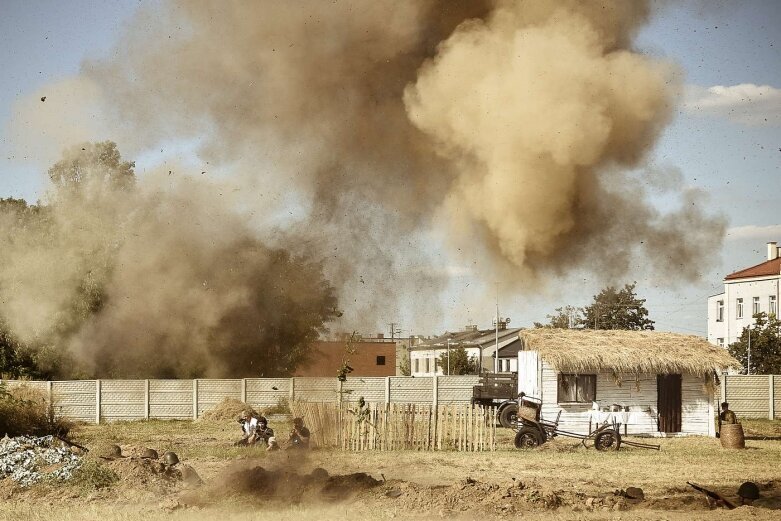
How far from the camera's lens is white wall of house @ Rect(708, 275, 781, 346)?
71562 millimetres

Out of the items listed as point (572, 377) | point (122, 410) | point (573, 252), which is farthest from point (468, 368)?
point (573, 252)

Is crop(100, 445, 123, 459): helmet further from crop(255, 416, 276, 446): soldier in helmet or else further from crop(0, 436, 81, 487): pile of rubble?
crop(255, 416, 276, 446): soldier in helmet

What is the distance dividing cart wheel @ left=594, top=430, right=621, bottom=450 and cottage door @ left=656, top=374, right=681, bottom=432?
464 cm

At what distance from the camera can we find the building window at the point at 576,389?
33.5 meters

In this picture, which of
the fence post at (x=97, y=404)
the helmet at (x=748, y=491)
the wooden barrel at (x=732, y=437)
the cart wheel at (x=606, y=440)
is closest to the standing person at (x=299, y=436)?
the cart wheel at (x=606, y=440)

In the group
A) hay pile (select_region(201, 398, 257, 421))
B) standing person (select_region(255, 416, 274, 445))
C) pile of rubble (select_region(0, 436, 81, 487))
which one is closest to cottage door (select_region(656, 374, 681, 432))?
standing person (select_region(255, 416, 274, 445))

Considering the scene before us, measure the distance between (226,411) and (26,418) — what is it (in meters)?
12.2

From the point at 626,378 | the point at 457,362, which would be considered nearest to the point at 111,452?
the point at 626,378

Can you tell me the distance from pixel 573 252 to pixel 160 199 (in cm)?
2091

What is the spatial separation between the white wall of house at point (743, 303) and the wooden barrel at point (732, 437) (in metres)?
43.0

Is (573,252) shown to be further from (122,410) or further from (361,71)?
(122,410)

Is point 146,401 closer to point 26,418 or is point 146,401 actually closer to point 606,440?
point 26,418

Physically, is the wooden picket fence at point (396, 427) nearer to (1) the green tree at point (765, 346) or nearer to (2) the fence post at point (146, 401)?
(2) the fence post at point (146, 401)

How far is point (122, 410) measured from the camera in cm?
4225
